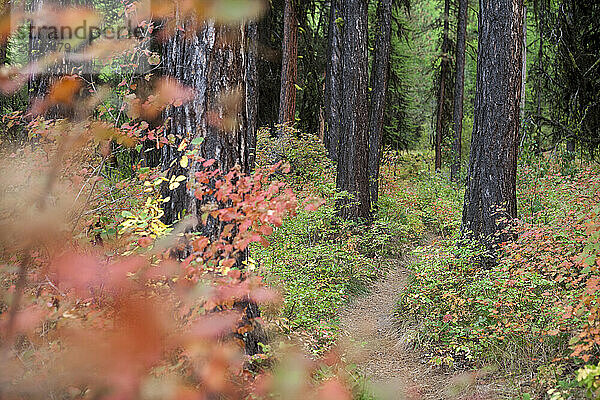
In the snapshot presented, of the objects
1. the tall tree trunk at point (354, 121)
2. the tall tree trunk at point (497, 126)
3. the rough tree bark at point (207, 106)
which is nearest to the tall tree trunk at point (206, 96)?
the rough tree bark at point (207, 106)

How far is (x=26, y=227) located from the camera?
5.04 feet

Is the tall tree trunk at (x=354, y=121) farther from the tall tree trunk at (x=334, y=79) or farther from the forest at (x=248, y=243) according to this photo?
the tall tree trunk at (x=334, y=79)

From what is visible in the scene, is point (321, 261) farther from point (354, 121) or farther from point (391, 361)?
point (354, 121)

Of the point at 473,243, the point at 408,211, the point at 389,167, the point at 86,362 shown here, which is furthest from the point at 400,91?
the point at 86,362

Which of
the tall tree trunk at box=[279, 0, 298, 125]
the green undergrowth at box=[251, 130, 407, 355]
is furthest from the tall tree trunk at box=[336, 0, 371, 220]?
the tall tree trunk at box=[279, 0, 298, 125]

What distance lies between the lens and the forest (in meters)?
2.40

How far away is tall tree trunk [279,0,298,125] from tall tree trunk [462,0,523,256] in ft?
24.0

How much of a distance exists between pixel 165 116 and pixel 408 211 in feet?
28.3

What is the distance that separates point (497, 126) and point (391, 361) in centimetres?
355

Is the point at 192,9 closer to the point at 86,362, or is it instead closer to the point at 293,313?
the point at 86,362

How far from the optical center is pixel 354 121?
10.2m

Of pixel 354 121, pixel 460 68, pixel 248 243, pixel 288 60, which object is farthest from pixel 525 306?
pixel 460 68

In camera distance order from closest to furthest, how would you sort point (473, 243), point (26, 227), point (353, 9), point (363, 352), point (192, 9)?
point (26, 227) < point (192, 9) < point (363, 352) < point (473, 243) < point (353, 9)

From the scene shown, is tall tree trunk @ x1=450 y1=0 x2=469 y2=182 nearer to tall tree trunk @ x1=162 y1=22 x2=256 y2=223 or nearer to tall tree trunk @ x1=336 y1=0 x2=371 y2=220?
tall tree trunk @ x1=336 y1=0 x2=371 y2=220
